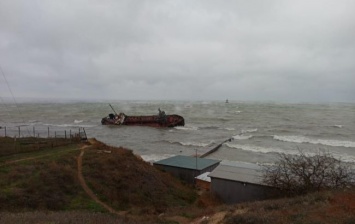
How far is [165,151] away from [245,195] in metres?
20.9

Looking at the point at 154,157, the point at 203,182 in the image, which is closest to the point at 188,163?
the point at 203,182

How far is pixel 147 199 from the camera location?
17.8m

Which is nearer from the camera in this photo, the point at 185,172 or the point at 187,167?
the point at 185,172

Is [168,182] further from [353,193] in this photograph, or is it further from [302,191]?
[353,193]

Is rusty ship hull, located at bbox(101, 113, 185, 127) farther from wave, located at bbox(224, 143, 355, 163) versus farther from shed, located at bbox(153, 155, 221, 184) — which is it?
shed, located at bbox(153, 155, 221, 184)

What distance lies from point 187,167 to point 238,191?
6007 millimetres

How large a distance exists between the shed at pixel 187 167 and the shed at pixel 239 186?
10.8ft

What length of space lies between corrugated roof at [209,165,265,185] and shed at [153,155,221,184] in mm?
2922

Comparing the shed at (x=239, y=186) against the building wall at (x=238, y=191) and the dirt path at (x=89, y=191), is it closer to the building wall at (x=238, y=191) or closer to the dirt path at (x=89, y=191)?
the building wall at (x=238, y=191)

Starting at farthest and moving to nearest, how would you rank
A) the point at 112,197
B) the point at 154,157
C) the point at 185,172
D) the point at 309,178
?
the point at 154,157, the point at 185,172, the point at 112,197, the point at 309,178

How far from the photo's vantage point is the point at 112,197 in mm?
17109

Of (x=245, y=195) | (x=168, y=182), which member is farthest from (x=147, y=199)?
(x=245, y=195)

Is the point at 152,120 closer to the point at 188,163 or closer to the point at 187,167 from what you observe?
the point at 188,163

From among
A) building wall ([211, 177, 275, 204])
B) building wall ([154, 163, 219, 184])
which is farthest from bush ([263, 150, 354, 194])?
building wall ([154, 163, 219, 184])
